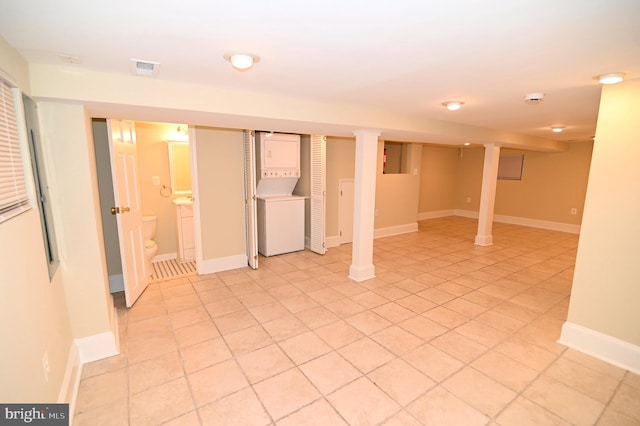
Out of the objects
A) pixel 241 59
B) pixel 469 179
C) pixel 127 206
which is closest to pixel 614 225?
pixel 241 59

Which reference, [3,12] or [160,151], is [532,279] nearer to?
[3,12]

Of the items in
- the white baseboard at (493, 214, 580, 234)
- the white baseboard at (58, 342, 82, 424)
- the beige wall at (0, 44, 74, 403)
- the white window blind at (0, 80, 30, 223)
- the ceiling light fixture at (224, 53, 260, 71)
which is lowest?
the white baseboard at (58, 342, 82, 424)

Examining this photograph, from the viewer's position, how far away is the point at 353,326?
2.78 meters

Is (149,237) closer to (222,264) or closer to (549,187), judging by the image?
(222,264)

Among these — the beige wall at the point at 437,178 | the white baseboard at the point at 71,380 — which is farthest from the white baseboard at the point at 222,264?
the beige wall at the point at 437,178

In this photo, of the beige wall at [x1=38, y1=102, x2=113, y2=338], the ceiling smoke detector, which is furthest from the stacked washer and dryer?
the ceiling smoke detector

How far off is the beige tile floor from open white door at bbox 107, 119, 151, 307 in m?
0.27

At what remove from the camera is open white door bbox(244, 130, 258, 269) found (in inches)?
156

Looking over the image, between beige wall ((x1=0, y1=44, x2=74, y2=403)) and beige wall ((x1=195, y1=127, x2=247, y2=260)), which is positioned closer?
beige wall ((x1=0, y1=44, x2=74, y2=403))

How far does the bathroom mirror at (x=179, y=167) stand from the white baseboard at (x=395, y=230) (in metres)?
3.65

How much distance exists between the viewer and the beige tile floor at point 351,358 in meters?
1.83

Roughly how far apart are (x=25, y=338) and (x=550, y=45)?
2.93 meters

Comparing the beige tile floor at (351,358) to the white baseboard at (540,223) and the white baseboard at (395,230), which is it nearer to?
the white baseboard at (395,230)

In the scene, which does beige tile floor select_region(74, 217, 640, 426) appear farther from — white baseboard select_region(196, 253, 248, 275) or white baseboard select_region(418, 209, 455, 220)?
white baseboard select_region(418, 209, 455, 220)
